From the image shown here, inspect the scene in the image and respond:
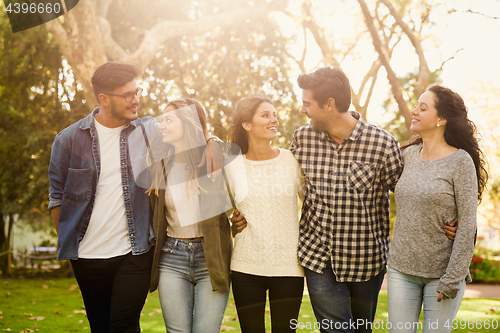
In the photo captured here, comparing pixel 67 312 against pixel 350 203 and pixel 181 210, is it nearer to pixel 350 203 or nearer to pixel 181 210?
pixel 181 210

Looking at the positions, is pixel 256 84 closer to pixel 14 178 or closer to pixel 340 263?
pixel 340 263

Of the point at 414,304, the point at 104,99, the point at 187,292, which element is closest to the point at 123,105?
the point at 104,99

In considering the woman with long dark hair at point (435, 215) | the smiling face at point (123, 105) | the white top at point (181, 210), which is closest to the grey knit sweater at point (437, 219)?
the woman with long dark hair at point (435, 215)

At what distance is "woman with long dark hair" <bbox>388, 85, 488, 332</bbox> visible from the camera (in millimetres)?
2660

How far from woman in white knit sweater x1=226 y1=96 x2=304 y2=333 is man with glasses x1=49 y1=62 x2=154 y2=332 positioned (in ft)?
2.32

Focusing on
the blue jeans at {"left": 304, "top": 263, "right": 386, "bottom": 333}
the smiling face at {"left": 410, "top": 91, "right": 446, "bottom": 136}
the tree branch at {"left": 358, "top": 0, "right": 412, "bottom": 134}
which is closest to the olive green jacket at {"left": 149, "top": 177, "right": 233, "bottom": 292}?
the blue jeans at {"left": 304, "top": 263, "right": 386, "bottom": 333}

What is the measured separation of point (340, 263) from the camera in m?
3.02

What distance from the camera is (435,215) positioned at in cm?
277

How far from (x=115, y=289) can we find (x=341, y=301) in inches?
64.1

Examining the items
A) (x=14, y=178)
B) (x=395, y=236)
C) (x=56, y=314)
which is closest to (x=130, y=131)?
(x=395, y=236)

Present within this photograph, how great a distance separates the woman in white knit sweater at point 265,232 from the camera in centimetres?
298

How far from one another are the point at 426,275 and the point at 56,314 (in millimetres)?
7842

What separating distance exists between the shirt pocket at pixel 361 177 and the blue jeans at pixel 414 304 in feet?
2.05

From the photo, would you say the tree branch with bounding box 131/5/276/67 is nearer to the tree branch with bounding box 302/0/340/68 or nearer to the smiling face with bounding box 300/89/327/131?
the tree branch with bounding box 302/0/340/68
